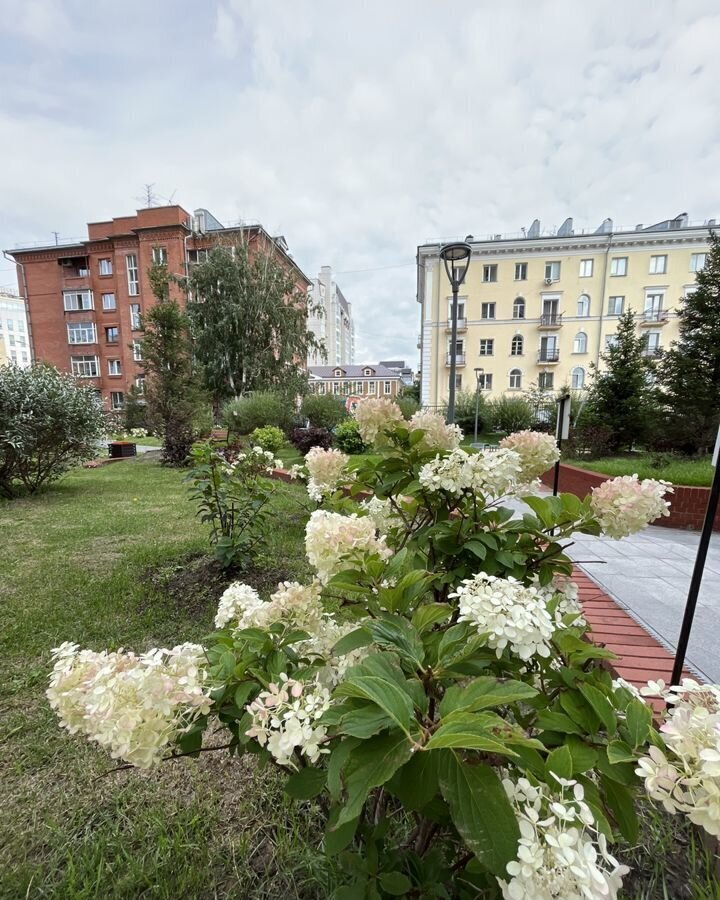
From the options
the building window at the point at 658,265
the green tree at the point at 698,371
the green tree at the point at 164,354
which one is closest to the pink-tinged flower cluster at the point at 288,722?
the green tree at the point at 698,371

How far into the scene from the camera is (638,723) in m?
0.60

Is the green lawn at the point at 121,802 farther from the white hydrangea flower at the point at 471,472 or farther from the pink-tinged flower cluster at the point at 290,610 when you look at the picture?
the white hydrangea flower at the point at 471,472

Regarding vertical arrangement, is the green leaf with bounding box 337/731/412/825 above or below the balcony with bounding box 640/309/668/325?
below

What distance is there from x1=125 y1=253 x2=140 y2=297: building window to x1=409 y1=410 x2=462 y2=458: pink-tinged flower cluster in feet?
95.7

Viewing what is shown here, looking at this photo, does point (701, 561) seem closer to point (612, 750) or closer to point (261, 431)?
point (612, 750)

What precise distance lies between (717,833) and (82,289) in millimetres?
33235

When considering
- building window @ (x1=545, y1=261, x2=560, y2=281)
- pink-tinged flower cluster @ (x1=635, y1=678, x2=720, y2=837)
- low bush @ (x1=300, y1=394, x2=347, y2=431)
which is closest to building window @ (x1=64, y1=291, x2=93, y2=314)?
low bush @ (x1=300, y1=394, x2=347, y2=431)

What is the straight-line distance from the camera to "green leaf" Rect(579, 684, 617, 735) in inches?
25.5

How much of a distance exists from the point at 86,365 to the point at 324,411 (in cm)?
2167

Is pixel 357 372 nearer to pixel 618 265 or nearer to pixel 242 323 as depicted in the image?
pixel 618 265

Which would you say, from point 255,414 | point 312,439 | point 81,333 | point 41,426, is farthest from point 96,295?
point 41,426

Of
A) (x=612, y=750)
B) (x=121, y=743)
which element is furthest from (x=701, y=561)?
Result: (x=121, y=743)

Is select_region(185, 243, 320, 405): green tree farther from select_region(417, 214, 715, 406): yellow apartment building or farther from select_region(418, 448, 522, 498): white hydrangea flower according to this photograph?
select_region(418, 448, 522, 498): white hydrangea flower

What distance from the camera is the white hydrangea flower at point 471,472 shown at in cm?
100
